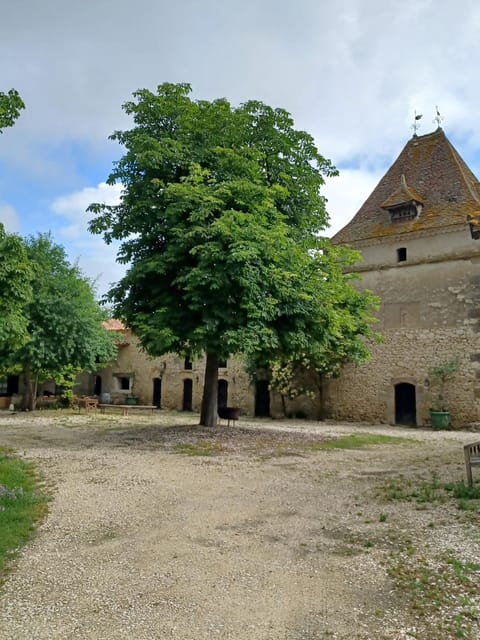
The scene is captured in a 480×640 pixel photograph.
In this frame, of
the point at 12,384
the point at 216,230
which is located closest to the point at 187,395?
the point at 12,384

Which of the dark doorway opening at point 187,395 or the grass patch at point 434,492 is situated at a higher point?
the dark doorway opening at point 187,395

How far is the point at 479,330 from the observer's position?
17.5 m

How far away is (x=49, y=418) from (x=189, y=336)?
10.6 metres

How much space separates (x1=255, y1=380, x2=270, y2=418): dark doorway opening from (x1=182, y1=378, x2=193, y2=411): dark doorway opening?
4.37 meters

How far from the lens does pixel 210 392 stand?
14.0 m

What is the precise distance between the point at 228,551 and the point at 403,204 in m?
17.8

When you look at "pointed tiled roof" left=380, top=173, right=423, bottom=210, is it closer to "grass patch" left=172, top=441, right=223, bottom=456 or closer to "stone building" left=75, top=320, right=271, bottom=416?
"stone building" left=75, top=320, right=271, bottom=416

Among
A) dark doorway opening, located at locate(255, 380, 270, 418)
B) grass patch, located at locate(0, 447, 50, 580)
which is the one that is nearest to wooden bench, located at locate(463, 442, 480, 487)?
grass patch, located at locate(0, 447, 50, 580)

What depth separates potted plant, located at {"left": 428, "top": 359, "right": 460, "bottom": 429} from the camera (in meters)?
17.5

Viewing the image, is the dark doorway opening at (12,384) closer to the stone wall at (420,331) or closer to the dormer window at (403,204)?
the stone wall at (420,331)

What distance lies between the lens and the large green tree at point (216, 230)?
11031 mm

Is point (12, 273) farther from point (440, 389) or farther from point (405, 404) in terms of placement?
point (405, 404)

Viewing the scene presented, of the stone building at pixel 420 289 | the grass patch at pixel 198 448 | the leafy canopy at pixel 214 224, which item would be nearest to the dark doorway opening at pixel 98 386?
the stone building at pixel 420 289

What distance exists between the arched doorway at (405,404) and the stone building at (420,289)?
38 millimetres
